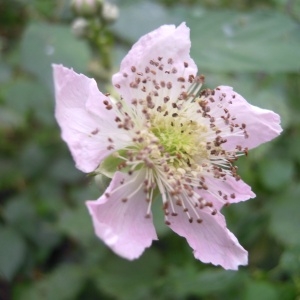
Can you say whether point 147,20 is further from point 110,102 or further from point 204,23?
point 110,102

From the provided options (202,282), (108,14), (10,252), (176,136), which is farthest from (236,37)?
(10,252)

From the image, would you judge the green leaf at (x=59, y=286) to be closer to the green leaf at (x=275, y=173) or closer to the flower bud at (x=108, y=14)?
the green leaf at (x=275, y=173)

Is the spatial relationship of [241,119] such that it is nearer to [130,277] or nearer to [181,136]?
[181,136]

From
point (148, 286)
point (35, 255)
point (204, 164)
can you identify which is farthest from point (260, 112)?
point (35, 255)

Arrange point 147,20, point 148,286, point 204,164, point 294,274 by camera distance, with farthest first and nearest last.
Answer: point 147,20 < point 148,286 < point 294,274 < point 204,164

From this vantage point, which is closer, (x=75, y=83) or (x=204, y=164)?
(x=75, y=83)

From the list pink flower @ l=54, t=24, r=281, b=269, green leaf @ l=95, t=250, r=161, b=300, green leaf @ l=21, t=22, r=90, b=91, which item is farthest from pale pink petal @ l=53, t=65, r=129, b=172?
green leaf @ l=95, t=250, r=161, b=300
